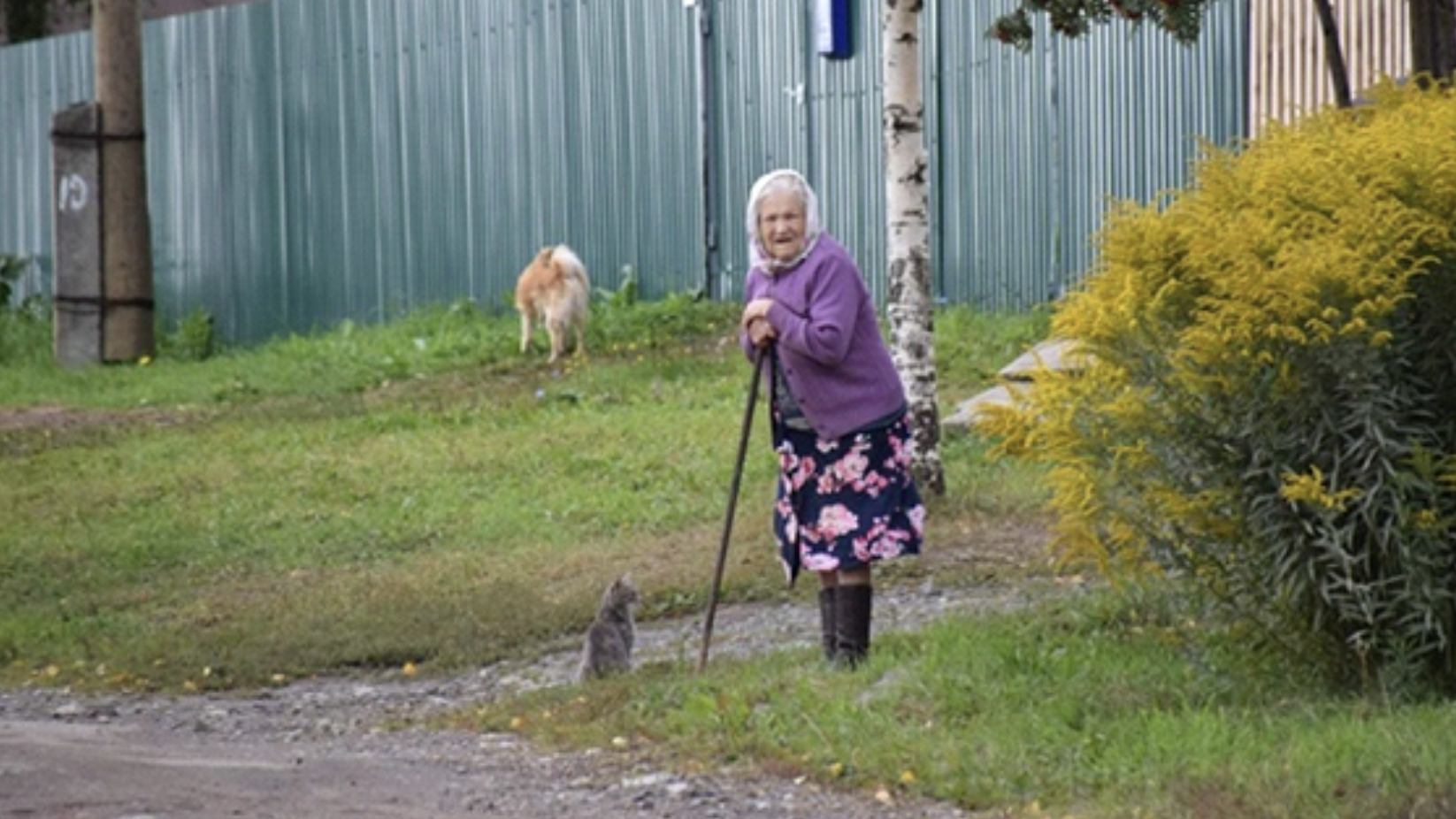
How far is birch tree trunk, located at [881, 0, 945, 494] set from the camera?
12156 millimetres

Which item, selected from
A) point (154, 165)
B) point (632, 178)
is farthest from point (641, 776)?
point (154, 165)

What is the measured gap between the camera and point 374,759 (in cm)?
854

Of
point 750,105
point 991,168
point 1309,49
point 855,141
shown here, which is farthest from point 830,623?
point 750,105

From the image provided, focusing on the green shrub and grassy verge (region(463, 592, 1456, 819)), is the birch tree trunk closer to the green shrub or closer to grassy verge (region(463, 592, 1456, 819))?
grassy verge (region(463, 592, 1456, 819))

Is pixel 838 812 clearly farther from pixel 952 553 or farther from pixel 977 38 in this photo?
pixel 977 38

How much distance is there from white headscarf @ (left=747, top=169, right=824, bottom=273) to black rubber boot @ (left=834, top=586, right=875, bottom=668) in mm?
977

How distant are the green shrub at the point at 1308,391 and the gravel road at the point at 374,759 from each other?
120 cm

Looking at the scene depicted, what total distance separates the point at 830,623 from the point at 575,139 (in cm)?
1244

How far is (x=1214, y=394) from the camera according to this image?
782 centimetres

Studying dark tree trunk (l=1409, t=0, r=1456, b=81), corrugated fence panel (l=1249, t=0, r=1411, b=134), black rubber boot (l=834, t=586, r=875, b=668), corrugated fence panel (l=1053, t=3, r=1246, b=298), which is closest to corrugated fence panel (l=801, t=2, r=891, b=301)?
corrugated fence panel (l=1053, t=3, r=1246, b=298)

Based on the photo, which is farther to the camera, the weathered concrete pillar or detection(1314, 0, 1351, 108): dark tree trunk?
the weathered concrete pillar

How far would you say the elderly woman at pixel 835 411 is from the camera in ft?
29.1

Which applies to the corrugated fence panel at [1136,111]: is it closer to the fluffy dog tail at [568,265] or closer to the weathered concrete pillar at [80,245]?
the fluffy dog tail at [568,265]

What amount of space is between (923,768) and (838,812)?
0.97ft
